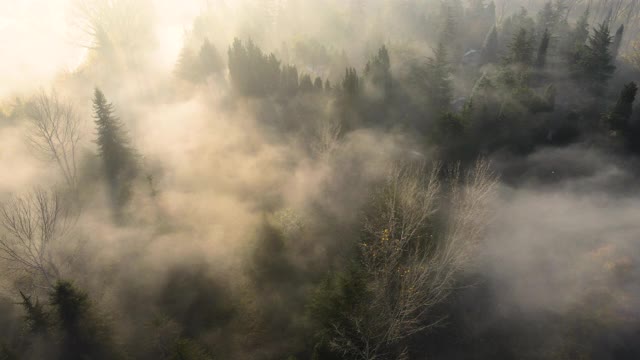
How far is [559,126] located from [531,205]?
76.3 ft

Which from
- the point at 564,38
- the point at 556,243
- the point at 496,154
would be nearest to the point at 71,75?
the point at 496,154

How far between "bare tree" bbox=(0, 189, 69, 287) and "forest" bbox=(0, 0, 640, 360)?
301mm

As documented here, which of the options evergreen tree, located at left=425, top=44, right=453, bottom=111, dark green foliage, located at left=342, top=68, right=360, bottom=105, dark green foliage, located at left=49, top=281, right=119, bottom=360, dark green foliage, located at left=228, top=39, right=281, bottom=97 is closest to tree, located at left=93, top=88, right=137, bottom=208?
dark green foliage, located at left=49, top=281, right=119, bottom=360

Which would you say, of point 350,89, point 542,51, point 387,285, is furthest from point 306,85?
point 542,51

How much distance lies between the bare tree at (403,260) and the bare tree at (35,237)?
20019mm

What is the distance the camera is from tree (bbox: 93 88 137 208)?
122 ft

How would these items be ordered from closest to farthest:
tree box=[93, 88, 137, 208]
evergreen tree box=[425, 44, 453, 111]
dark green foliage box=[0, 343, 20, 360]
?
dark green foliage box=[0, 343, 20, 360]
tree box=[93, 88, 137, 208]
evergreen tree box=[425, 44, 453, 111]

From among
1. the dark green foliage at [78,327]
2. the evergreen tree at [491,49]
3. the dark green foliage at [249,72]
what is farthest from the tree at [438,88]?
the dark green foliage at [78,327]

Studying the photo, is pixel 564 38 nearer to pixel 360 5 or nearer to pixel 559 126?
pixel 559 126

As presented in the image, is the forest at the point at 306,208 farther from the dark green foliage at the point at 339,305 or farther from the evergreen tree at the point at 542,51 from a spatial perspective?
the evergreen tree at the point at 542,51

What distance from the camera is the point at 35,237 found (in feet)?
94.2

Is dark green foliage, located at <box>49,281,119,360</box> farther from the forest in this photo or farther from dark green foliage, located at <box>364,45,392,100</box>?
dark green foliage, located at <box>364,45,392,100</box>

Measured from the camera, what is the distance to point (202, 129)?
50844 millimetres

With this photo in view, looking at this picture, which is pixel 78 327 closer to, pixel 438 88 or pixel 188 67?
pixel 188 67
